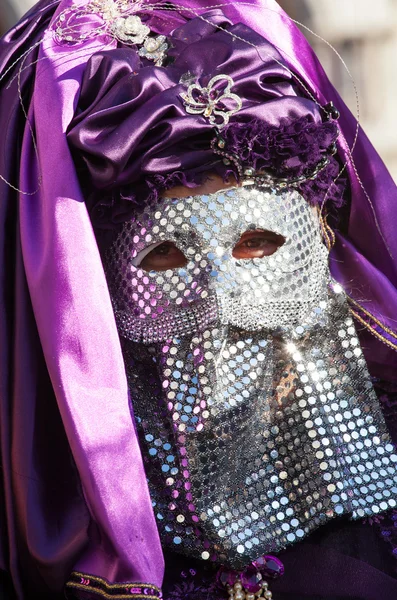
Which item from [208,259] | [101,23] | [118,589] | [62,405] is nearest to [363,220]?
[208,259]

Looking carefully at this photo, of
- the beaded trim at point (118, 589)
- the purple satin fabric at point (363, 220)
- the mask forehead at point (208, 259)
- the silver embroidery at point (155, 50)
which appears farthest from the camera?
the purple satin fabric at point (363, 220)

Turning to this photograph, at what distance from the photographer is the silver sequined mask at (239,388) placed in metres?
2.27

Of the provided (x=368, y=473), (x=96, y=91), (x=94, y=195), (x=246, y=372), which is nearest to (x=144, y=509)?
(x=246, y=372)

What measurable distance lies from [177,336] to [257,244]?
0.36 meters

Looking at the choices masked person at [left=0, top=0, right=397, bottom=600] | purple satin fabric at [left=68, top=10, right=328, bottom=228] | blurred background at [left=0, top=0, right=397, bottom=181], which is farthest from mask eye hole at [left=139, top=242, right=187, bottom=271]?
blurred background at [left=0, top=0, right=397, bottom=181]

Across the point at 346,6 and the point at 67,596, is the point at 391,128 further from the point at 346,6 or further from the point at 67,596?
the point at 67,596

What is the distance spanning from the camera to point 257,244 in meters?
2.46

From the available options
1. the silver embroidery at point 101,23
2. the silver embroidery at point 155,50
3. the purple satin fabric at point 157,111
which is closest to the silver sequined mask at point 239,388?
the purple satin fabric at point 157,111

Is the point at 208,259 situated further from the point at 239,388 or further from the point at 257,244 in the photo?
the point at 239,388

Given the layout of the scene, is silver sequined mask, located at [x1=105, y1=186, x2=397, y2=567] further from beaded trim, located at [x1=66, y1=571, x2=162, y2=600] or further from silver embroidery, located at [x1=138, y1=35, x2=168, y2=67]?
silver embroidery, located at [x1=138, y1=35, x2=168, y2=67]

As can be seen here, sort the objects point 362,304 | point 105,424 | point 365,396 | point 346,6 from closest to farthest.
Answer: point 105,424, point 365,396, point 362,304, point 346,6

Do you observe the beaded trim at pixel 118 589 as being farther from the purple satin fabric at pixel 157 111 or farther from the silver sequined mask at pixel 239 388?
the purple satin fabric at pixel 157 111

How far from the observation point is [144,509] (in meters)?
2.19

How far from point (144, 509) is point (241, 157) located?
0.97m
